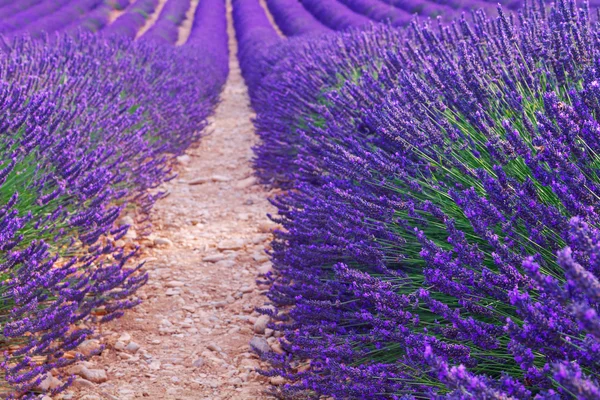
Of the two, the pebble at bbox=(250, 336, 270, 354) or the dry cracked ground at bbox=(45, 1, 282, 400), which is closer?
the dry cracked ground at bbox=(45, 1, 282, 400)

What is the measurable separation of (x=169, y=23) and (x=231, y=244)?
19181 mm

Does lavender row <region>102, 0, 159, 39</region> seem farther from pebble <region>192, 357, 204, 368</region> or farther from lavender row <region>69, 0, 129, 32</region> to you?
pebble <region>192, 357, 204, 368</region>

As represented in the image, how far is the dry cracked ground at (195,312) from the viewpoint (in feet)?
8.04

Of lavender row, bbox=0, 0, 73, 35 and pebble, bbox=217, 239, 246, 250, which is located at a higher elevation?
pebble, bbox=217, 239, 246, 250

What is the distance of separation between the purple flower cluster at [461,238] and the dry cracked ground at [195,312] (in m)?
0.28

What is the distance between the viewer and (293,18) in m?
18.5

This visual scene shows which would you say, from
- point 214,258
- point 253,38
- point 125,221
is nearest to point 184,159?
point 125,221

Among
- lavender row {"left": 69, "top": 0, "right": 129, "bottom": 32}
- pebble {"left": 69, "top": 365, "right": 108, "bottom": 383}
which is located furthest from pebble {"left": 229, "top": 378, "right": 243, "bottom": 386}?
lavender row {"left": 69, "top": 0, "right": 129, "bottom": 32}

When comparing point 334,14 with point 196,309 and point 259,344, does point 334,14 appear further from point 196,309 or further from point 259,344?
point 259,344

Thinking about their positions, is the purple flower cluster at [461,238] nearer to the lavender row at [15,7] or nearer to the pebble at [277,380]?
the pebble at [277,380]

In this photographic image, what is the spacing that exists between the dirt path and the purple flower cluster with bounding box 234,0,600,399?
0.28 m

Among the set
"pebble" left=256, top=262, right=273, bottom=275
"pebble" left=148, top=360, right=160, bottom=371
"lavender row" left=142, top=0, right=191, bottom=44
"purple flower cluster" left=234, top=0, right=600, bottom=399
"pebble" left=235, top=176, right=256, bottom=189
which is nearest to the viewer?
"purple flower cluster" left=234, top=0, right=600, bottom=399

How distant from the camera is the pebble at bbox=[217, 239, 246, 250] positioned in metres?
3.95

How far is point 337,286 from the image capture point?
2.18 m
